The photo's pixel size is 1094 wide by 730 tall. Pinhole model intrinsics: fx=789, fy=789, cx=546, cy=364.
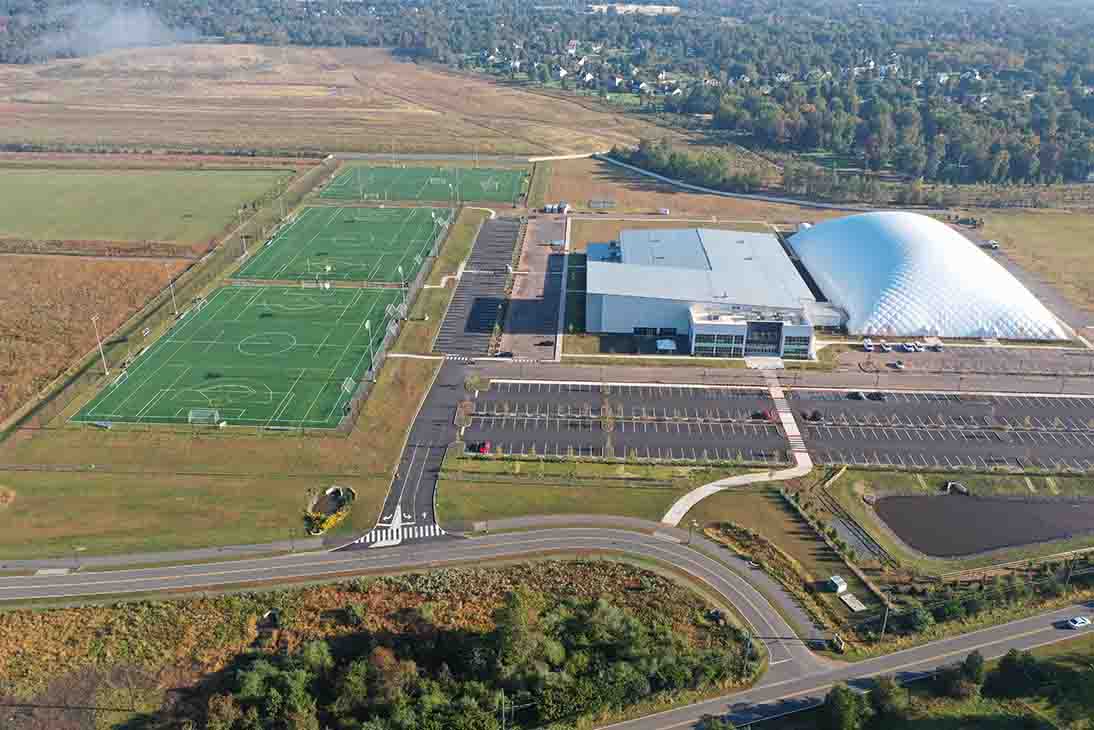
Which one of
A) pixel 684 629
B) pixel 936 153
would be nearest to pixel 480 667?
pixel 684 629

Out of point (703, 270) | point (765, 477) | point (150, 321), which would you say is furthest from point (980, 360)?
point (150, 321)

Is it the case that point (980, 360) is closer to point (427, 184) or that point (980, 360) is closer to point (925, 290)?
point (925, 290)

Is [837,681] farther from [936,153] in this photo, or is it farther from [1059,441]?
[936,153]

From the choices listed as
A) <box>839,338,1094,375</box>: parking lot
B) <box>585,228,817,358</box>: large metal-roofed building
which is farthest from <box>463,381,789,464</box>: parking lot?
<box>839,338,1094,375</box>: parking lot

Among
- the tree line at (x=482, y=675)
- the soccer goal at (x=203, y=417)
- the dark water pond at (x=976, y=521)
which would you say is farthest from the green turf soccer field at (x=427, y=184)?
the tree line at (x=482, y=675)

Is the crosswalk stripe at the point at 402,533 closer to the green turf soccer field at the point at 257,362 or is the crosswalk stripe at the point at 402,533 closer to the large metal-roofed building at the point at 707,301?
the green turf soccer field at the point at 257,362
